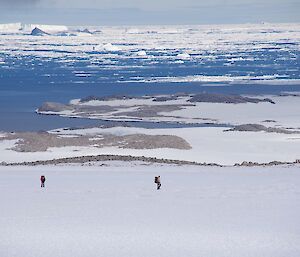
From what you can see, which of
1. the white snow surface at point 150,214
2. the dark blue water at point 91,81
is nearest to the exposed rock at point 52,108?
the dark blue water at point 91,81

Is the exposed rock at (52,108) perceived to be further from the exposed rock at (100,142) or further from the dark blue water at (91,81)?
the exposed rock at (100,142)

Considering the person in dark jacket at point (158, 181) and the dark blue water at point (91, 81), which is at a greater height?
the dark blue water at point (91, 81)

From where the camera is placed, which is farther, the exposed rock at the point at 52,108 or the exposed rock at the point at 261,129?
the exposed rock at the point at 52,108

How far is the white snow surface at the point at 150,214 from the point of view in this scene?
11078 mm

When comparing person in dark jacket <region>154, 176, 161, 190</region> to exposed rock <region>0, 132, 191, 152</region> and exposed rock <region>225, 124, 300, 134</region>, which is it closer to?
exposed rock <region>0, 132, 191, 152</region>

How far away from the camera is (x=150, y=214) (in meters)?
13.3

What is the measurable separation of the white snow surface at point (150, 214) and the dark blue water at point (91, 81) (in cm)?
1787

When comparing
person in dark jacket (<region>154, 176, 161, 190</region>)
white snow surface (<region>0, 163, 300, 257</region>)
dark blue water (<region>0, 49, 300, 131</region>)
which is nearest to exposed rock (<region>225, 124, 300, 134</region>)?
dark blue water (<region>0, 49, 300, 131</region>)

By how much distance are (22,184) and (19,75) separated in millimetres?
53587

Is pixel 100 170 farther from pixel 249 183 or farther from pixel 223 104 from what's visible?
pixel 223 104

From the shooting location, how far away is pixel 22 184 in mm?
16641

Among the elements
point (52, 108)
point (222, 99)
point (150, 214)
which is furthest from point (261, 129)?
point (150, 214)

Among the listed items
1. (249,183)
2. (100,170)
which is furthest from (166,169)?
(249,183)

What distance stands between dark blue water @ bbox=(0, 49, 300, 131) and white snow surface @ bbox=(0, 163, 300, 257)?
1787cm
